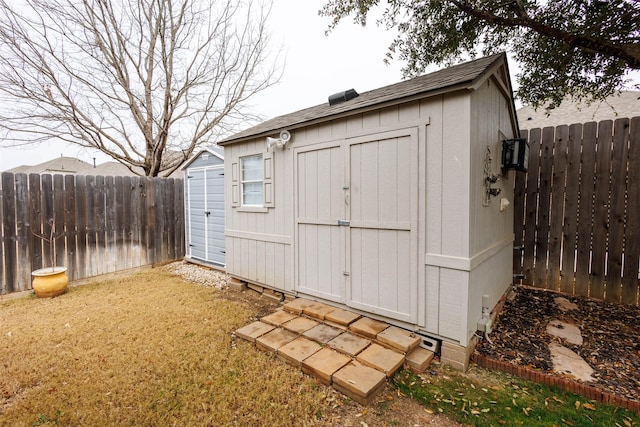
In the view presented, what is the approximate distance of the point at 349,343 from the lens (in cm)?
274

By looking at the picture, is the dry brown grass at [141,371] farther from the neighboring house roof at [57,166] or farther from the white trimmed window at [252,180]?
the neighboring house roof at [57,166]

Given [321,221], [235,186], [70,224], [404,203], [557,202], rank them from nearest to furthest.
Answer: [404,203] → [321,221] → [557,202] → [235,186] → [70,224]

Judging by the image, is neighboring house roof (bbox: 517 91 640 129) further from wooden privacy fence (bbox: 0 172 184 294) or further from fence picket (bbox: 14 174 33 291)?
fence picket (bbox: 14 174 33 291)

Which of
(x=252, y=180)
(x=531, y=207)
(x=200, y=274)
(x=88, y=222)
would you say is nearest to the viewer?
(x=531, y=207)

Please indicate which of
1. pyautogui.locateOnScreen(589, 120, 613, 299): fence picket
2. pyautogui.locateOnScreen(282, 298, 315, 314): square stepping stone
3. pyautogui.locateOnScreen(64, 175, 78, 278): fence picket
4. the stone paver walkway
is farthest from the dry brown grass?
pyautogui.locateOnScreen(589, 120, 613, 299): fence picket

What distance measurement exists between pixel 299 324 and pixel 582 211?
14.1 ft

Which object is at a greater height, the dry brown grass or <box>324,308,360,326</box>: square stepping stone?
<box>324,308,360,326</box>: square stepping stone

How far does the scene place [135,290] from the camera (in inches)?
191

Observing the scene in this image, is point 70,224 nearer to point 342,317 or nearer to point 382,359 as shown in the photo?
point 342,317

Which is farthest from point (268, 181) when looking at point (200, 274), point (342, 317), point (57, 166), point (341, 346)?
point (57, 166)

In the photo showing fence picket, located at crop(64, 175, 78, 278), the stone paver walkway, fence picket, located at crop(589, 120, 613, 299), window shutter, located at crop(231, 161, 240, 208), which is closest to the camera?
the stone paver walkway

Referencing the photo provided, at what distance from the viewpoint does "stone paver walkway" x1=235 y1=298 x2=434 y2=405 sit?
7.43 ft

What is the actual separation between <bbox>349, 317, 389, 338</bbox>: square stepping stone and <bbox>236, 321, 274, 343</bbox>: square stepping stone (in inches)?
37.9

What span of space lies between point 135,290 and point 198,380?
3.30 metres
